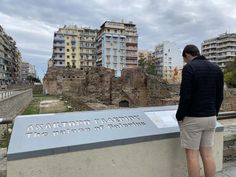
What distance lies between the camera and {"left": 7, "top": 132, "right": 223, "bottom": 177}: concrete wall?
2.23 m

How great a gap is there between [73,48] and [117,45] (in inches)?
495

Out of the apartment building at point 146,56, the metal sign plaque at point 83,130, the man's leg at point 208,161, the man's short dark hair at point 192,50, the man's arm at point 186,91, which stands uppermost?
the apartment building at point 146,56

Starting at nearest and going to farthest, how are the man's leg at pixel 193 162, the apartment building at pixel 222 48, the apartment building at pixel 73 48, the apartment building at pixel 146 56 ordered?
the man's leg at pixel 193 162
the apartment building at pixel 73 48
the apartment building at pixel 222 48
the apartment building at pixel 146 56

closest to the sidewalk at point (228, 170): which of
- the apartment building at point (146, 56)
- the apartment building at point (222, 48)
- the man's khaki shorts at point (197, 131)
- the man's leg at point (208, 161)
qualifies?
the man's leg at point (208, 161)

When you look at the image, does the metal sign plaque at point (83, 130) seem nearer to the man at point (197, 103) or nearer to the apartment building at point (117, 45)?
the man at point (197, 103)

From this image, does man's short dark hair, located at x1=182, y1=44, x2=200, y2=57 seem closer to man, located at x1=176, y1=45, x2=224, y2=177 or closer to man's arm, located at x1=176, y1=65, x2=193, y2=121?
man, located at x1=176, y1=45, x2=224, y2=177

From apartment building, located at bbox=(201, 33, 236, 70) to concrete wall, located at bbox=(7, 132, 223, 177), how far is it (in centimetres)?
6796

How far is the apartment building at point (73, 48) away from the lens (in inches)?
2405

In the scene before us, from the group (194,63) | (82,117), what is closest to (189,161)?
(194,63)

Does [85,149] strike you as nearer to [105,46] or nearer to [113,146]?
[113,146]

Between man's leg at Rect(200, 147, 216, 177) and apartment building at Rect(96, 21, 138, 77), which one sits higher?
apartment building at Rect(96, 21, 138, 77)

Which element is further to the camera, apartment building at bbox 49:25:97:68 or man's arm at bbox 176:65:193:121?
apartment building at bbox 49:25:97:68

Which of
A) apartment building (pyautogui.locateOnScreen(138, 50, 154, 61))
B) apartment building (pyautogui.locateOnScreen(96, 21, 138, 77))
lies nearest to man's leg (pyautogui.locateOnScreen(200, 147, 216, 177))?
apartment building (pyautogui.locateOnScreen(96, 21, 138, 77))

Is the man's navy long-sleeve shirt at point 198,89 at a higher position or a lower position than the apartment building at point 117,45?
lower
